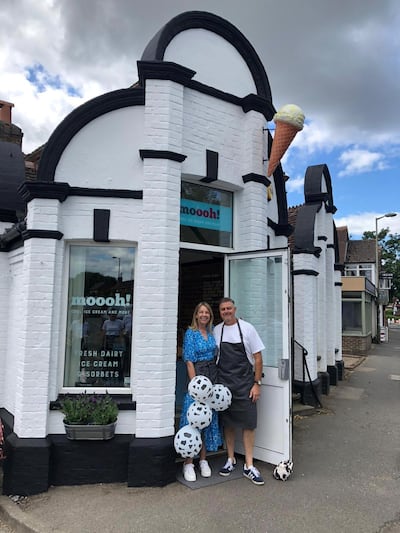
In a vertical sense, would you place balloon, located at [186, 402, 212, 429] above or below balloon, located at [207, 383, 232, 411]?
below

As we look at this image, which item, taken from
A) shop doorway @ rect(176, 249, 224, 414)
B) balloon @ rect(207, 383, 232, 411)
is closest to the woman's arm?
balloon @ rect(207, 383, 232, 411)

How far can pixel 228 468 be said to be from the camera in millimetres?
4668

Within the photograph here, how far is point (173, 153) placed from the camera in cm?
488

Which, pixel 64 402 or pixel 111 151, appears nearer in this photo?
pixel 64 402

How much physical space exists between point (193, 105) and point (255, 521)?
4.56 meters

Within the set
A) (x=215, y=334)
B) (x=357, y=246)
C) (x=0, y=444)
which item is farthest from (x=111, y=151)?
(x=357, y=246)

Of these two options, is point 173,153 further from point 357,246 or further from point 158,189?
point 357,246

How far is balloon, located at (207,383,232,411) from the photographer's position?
4.52m

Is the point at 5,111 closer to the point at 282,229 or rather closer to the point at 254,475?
the point at 282,229

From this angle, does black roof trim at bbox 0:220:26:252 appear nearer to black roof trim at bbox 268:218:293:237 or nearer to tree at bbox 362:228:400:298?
black roof trim at bbox 268:218:293:237

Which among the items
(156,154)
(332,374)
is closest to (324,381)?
(332,374)

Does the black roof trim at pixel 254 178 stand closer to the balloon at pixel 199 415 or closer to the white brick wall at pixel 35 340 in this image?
the white brick wall at pixel 35 340

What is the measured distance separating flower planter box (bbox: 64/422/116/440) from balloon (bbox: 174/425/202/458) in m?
0.73

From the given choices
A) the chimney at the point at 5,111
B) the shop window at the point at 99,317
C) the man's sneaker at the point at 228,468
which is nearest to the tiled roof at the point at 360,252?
the chimney at the point at 5,111
